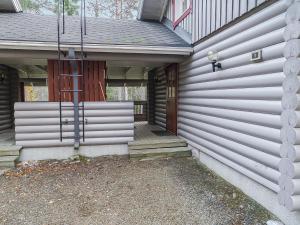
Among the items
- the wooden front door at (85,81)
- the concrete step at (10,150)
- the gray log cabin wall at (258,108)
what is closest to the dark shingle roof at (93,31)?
the wooden front door at (85,81)

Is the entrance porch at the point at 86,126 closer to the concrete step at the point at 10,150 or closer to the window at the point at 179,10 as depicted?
the concrete step at the point at 10,150

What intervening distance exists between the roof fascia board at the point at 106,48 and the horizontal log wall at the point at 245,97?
493mm

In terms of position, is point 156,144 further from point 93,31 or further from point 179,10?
point 179,10

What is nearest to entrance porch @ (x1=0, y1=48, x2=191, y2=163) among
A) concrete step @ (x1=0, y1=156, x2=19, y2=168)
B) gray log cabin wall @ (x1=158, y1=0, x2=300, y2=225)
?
concrete step @ (x1=0, y1=156, x2=19, y2=168)

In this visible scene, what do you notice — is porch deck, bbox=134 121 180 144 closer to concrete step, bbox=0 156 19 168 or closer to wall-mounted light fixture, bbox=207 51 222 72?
wall-mounted light fixture, bbox=207 51 222 72

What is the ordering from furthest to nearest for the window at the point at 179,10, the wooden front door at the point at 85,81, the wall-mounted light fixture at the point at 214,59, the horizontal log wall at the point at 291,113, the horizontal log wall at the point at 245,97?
the window at the point at 179,10
the wooden front door at the point at 85,81
the wall-mounted light fixture at the point at 214,59
the horizontal log wall at the point at 245,97
the horizontal log wall at the point at 291,113

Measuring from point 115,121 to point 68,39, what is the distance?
199 cm

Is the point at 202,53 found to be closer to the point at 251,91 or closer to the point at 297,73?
the point at 251,91

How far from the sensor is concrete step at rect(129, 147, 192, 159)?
5.30 metres

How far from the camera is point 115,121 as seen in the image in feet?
18.0

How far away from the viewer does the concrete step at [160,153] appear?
5301mm

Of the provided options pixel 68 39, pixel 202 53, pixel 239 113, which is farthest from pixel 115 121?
pixel 239 113

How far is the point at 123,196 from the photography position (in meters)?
3.58

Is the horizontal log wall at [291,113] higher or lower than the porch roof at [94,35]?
lower
